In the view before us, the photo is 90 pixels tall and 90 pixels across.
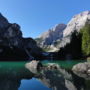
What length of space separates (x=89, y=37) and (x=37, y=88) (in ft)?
233

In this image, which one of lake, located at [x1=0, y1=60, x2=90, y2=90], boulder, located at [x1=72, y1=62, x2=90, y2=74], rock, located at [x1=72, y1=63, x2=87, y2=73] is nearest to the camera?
lake, located at [x1=0, y1=60, x2=90, y2=90]

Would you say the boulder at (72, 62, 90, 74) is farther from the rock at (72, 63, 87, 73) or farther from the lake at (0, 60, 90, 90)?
the lake at (0, 60, 90, 90)

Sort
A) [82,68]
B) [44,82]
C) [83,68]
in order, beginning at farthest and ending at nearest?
[82,68] < [83,68] < [44,82]

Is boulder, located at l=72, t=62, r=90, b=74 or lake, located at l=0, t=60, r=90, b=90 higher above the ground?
boulder, located at l=72, t=62, r=90, b=74

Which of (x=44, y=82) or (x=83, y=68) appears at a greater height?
(x=83, y=68)

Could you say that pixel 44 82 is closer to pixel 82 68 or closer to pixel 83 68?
pixel 83 68

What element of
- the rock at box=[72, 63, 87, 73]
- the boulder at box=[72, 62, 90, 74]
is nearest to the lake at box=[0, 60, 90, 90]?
the boulder at box=[72, 62, 90, 74]

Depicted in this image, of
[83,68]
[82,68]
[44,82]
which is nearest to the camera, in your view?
[44,82]

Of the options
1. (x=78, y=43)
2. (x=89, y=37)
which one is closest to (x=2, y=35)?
(x=78, y=43)

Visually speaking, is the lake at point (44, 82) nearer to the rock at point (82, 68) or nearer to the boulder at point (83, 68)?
the boulder at point (83, 68)

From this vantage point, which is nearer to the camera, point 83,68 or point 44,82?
point 44,82

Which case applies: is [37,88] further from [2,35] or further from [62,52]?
[2,35]

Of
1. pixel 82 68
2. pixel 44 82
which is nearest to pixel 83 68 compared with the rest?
pixel 82 68

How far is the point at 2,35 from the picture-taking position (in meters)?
192
